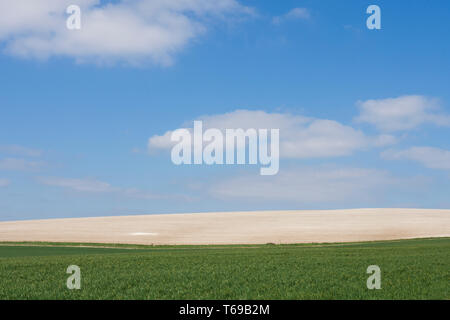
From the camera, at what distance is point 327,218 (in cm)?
8269

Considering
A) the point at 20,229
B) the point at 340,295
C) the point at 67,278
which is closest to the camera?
the point at 340,295

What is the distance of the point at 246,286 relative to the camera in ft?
61.0

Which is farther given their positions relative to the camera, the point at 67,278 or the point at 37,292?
the point at 67,278

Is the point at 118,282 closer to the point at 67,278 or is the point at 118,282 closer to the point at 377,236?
the point at 67,278

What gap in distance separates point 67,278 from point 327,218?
215 feet

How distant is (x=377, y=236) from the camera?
6331 cm

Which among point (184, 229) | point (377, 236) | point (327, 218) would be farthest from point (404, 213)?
point (184, 229)
